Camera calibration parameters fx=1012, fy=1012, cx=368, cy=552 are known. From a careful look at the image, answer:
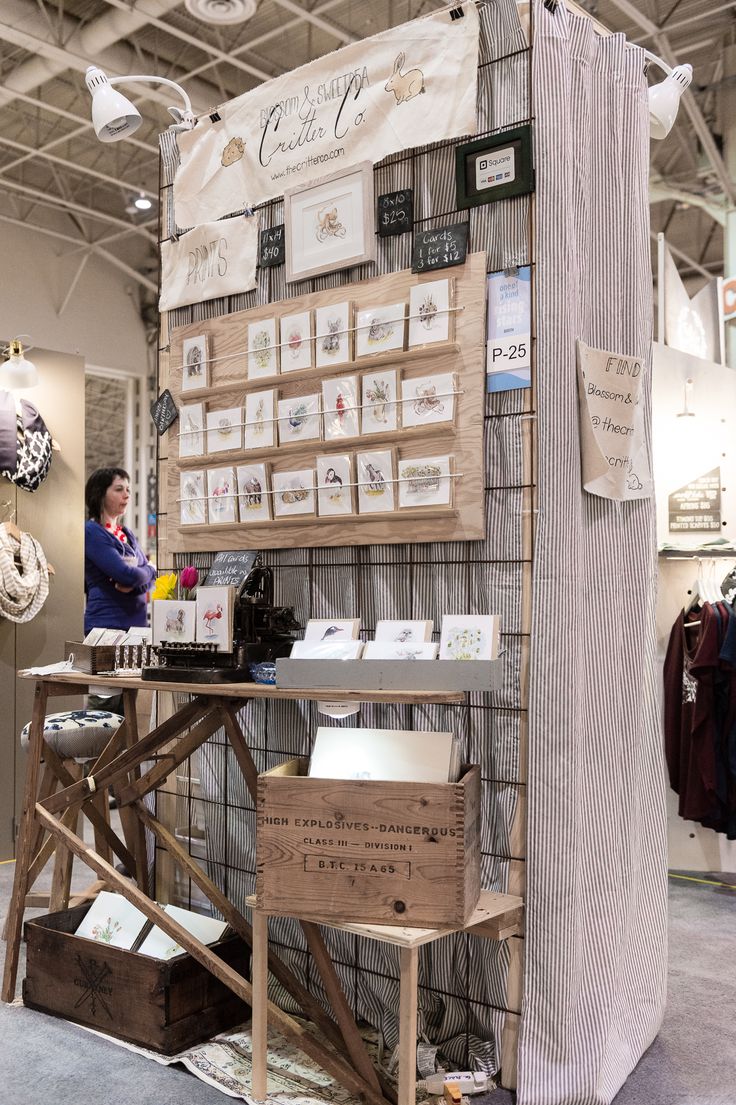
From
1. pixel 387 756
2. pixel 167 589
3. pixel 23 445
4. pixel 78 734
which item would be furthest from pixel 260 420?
pixel 23 445

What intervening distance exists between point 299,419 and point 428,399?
19.3 inches

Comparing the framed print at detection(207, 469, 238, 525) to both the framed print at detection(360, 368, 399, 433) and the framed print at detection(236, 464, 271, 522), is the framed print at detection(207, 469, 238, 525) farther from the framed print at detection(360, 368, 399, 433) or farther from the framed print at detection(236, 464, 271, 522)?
the framed print at detection(360, 368, 399, 433)

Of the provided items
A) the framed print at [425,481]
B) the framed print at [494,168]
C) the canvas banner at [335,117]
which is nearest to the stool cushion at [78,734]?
the framed print at [425,481]

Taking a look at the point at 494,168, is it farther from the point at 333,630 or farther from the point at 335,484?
the point at 333,630

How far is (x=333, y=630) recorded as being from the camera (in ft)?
9.30

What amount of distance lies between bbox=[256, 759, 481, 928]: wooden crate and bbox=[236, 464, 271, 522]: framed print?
1018 millimetres

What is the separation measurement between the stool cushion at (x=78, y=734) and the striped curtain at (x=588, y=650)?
1.72 metres

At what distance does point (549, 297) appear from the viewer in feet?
8.68

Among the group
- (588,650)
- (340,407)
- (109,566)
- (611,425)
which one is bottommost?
(588,650)

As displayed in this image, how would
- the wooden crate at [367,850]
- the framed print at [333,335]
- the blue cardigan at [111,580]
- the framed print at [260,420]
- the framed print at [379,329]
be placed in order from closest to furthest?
the wooden crate at [367,850] → the framed print at [379,329] → the framed print at [333,335] → the framed print at [260,420] → the blue cardigan at [111,580]

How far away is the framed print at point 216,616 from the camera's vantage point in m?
2.86

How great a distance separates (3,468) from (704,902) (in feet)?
12.5

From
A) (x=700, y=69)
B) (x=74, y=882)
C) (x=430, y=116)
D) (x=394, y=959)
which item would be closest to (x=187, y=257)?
(x=430, y=116)

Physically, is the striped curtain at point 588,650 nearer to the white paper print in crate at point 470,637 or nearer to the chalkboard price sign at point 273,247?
the white paper print in crate at point 470,637
